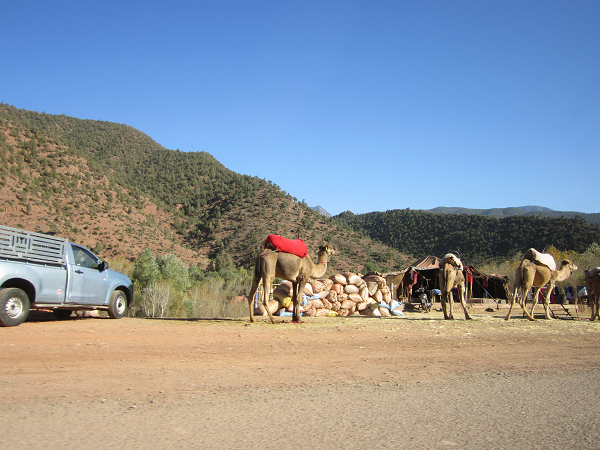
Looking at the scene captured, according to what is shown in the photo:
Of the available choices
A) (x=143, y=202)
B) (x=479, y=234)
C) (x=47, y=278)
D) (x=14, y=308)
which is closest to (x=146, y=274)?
(x=47, y=278)

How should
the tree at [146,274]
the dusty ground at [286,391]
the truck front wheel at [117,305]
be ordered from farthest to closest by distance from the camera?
the tree at [146,274]
the truck front wheel at [117,305]
the dusty ground at [286,391]

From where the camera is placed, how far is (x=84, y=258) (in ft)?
41.0

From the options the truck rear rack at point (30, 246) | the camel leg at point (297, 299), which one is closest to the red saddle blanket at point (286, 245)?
the camel leg at point (297, 299)

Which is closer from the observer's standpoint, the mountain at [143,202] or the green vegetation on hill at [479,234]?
the mountain at [143,202]

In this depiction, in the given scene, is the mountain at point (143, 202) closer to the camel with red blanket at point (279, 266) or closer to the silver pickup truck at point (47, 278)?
the camel with red blanket at point (279, 266)

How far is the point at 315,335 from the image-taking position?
1102 cm

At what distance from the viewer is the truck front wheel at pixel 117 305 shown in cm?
1328

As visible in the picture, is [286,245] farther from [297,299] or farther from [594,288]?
[594,288]

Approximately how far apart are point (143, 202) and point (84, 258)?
180 feet

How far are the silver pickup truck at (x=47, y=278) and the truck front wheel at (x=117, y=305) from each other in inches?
1.1

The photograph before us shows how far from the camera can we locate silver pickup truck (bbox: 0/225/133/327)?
33.1 feet

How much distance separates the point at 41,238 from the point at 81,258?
1.51 meters

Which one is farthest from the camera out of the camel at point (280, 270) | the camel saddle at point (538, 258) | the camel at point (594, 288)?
the camel at point (594, 288)

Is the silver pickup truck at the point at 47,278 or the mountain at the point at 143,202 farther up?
the mountain at the point at 143,202
